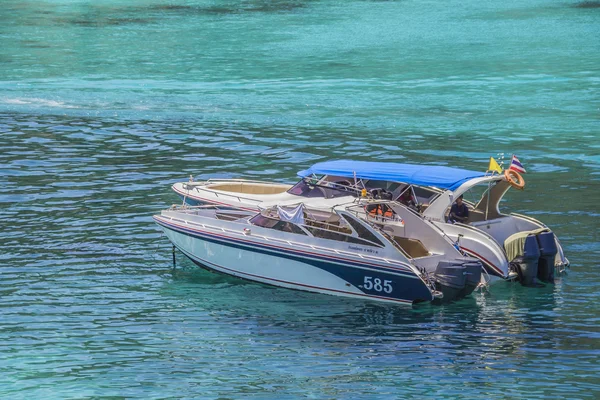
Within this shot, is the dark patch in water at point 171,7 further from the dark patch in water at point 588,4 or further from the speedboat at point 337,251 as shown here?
the speedboat at point 337,251

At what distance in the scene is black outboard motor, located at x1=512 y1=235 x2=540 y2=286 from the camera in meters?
27.7

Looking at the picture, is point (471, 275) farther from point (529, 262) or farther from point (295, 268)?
point (295, 268)

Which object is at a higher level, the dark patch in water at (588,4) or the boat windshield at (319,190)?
the dark patch in water at (588,4)

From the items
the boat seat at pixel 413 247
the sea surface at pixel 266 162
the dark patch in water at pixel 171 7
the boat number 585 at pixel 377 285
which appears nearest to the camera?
the sea surface at pixel 266 162

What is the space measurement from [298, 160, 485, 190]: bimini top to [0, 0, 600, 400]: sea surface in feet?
11.5

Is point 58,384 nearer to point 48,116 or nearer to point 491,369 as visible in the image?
point 491,369

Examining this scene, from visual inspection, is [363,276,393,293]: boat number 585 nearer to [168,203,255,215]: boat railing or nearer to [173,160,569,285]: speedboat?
[173,160,569,285]: speedboat

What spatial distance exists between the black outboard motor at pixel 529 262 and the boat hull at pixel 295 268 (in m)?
3.38

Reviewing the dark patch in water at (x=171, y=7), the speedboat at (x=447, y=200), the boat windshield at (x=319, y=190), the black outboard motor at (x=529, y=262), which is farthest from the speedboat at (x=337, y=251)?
the dark patch in water at (x=171, y=7)

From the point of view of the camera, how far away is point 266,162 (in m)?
43.1

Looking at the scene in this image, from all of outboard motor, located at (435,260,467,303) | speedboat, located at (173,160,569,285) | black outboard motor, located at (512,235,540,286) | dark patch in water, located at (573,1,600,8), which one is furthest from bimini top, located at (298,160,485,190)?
dark patch in water, located at (573,1,600,8)

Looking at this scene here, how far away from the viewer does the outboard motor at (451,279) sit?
85.5 ft

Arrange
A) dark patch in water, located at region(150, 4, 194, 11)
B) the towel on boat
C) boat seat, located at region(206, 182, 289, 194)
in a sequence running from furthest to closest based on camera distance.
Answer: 1. dark patch in water, located at region(150, 4, 194, 11)
2. boat seat, located at region(206, 182, 289, 194)
3. the towel on boat

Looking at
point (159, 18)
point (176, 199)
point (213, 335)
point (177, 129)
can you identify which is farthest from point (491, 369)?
point (159, 18)
